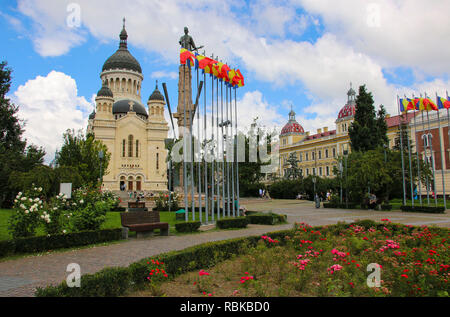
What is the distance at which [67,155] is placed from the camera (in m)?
30.6

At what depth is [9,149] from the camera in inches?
1225

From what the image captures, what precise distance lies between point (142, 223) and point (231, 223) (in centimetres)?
369

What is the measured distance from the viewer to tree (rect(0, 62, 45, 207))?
26.5 m

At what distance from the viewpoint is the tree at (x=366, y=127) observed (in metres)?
37.8

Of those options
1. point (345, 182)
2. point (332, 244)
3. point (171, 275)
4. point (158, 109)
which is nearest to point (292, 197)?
point (345, 182)

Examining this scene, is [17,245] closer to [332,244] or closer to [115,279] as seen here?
[115,279]

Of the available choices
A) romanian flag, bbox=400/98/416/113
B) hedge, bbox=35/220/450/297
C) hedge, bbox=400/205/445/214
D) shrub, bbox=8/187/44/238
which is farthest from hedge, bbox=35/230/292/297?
romanian flag, bbox=400/98/416/113

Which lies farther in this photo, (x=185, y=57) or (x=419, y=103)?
(x=419, y=103)

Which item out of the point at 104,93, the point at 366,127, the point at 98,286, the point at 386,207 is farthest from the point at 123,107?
the point at 98,286

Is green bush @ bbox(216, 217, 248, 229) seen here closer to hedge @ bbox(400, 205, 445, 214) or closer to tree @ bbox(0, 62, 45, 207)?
hedge @ bbox(400, 205, 445, 214)

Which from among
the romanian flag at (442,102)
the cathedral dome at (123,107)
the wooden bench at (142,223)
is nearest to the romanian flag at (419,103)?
the romanian flag at (442,102)

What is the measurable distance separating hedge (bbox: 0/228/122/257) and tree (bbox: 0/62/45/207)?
19.0m

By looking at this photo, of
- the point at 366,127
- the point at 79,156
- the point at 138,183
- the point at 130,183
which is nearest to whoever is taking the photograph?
the point at 79,156

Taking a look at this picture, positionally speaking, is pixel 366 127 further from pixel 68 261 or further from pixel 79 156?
pixel 68 261
